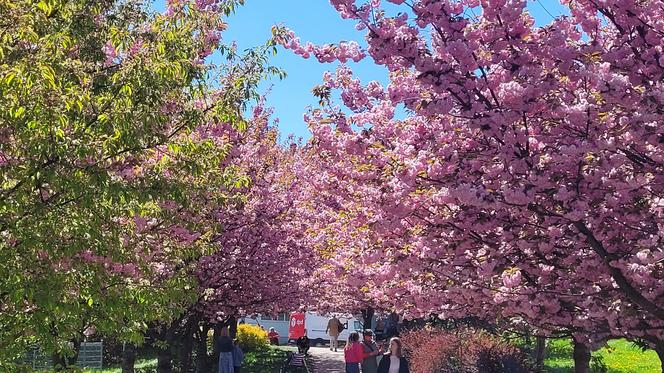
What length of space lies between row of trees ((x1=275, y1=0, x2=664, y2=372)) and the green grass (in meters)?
8.41

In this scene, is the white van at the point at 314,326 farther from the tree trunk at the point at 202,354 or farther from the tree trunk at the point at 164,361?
the tree trunk at the point at 164,361

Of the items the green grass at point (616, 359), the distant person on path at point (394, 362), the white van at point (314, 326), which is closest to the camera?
the distant person on path at point (394, 362)

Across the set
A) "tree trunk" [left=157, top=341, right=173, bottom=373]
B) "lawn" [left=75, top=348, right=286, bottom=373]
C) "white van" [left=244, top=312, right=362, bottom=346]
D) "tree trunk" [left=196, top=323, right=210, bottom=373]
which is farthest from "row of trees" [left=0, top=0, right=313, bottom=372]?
"white van" [left=244, top=312, right=362, bottom=346]

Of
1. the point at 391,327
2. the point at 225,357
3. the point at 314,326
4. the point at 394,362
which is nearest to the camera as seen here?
the point at 394,362

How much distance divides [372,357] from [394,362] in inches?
60.8

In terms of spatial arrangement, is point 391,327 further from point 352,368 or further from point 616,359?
point 352,368

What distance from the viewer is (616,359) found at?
20.0m

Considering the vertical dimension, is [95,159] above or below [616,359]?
above

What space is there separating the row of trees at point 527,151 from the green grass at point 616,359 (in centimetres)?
841

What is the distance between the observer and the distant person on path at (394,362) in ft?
33.7

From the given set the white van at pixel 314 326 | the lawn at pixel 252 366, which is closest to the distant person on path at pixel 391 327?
the lawn at pixel 252 366

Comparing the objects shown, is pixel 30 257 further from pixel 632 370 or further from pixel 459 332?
pixel 632 370

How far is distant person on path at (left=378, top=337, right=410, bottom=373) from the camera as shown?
10281 mm

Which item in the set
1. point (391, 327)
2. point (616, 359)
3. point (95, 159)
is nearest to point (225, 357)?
point (95, 159)
